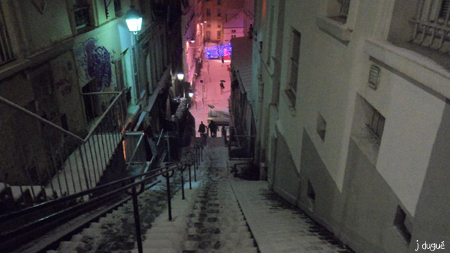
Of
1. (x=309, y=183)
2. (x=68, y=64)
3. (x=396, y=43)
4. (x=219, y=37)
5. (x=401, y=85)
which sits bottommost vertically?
(x=219, y=37)

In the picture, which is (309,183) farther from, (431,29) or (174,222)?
(431,29)

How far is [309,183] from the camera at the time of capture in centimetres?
621

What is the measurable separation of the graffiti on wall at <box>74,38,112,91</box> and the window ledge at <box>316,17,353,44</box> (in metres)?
5.53

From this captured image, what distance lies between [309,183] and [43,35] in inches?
232

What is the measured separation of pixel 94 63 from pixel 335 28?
21.2 ft

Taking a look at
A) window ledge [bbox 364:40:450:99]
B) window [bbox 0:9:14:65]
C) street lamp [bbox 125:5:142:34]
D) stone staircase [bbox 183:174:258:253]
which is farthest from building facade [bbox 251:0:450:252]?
window [bbox 0:9:14:65]

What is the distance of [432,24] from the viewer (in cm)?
285

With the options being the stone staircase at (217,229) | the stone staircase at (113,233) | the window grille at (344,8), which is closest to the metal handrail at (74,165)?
the stone staircase at (113,233)

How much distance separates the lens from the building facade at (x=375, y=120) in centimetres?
241

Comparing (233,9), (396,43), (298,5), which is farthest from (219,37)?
(396,43)

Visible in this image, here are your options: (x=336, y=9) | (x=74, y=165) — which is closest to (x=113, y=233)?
(x=74, y=165)

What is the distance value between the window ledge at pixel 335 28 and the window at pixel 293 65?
2.26 metres

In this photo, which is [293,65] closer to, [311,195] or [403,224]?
[311,195]

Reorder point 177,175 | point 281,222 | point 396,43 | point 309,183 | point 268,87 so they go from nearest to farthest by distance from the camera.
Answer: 1. point 396,43
2. point 281,222
3. point 309,183
4. point 268,87
5. point 177,175
